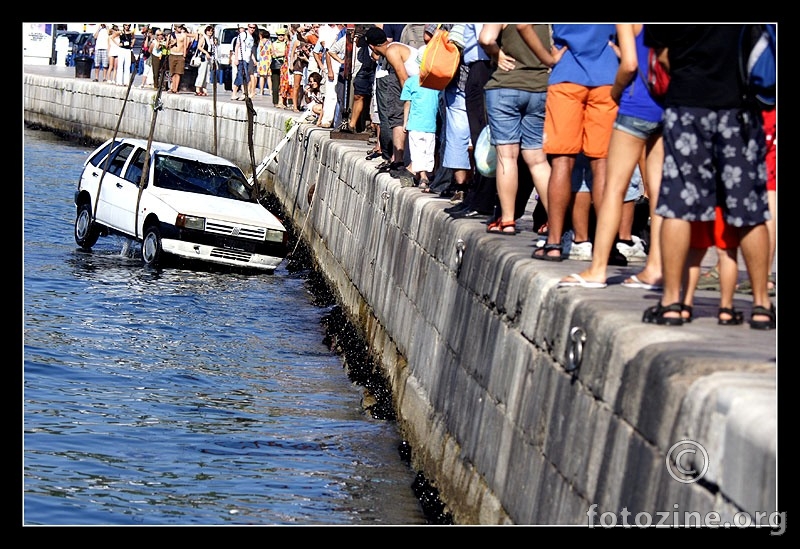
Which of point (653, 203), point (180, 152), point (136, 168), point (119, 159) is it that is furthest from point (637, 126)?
point (119, 159)

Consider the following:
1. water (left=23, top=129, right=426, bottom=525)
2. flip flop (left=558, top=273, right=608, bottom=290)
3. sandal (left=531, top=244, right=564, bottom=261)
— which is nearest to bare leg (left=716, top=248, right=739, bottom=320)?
flip flop (left=558, top=273, right=608, bottom=290)

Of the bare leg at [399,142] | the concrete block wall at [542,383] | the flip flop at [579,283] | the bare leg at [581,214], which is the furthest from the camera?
the bare leg at [399,142]

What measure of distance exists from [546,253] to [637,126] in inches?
43.5

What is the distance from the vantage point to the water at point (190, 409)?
29.5 feet

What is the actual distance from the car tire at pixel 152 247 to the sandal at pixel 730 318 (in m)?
12.4

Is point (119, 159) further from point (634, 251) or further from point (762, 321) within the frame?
point (762, 321)

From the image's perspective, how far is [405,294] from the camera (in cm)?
1188

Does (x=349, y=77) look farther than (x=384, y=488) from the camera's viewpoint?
Yes

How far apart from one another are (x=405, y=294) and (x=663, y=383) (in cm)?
689

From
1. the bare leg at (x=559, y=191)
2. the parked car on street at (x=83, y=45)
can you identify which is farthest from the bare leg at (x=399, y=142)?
the parked car on street at (x=83, y=45)

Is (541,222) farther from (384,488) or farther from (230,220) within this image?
(230,220)

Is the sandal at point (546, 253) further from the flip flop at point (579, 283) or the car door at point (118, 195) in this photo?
the car door at point (118, 195)

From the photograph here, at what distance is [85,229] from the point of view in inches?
787

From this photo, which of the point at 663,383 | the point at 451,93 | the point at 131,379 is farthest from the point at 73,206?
the point at 663,383
